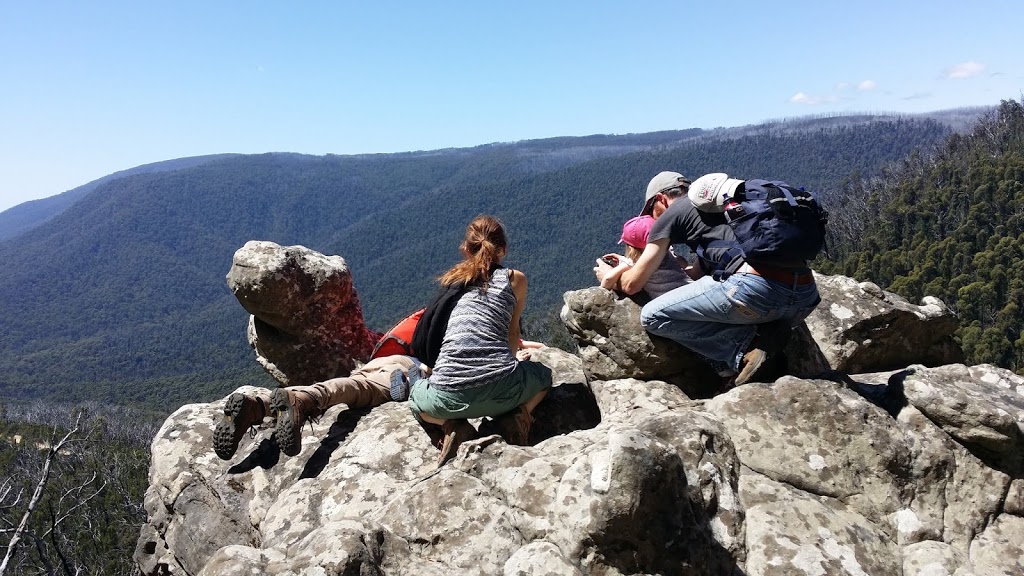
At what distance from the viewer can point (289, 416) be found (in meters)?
6.70

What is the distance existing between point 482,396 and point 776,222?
2.93m

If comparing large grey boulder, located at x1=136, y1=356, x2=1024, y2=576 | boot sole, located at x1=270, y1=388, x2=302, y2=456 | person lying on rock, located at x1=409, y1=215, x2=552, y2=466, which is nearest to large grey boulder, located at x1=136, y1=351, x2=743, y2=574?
large grey boulder, located at x1=136, y1=356, x2=1024, y2=576

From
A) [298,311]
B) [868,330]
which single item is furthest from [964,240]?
[298,311]

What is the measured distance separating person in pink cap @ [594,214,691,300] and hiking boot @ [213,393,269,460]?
12.3 ft

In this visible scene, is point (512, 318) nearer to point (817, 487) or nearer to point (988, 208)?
point (817, 487)

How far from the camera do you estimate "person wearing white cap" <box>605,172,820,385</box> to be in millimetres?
5949

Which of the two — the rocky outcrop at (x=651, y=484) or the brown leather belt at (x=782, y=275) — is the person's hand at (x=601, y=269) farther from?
the brown leather belt at (x=782, y=275)

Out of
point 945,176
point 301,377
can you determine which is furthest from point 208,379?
point 301,377

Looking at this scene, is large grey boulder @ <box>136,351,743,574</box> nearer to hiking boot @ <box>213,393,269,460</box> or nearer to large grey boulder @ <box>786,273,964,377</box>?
hiking boot @ <box>213,393,269,460</box>

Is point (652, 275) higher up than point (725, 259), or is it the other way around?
point (725, 259)

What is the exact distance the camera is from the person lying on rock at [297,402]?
21.7 feet

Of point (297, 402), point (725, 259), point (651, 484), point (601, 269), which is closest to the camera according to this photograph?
point (651, 484)

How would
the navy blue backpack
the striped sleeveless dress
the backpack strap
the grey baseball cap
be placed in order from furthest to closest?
the grey baseball cap < the backpack strap < the striped sleeveless dress < the navy blue backpack

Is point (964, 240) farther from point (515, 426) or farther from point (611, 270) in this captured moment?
point (515, 426)
